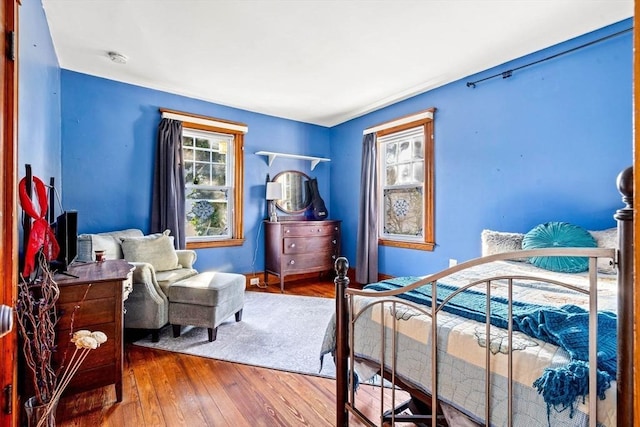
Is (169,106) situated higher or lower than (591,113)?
higher

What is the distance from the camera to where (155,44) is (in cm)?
254

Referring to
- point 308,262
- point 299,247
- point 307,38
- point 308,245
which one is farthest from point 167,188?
point 307,38

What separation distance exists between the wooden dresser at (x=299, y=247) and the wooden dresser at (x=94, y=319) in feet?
7.56

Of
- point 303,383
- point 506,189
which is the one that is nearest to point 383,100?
point 506,189

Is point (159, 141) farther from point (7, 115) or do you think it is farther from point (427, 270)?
point (427, 270)

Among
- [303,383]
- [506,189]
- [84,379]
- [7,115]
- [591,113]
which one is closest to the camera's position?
[7,115]

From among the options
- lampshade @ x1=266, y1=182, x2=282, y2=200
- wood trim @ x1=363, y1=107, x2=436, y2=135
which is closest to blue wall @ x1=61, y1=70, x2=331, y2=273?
lampshade @ x1=266, y1=182, x2=282, y2=200

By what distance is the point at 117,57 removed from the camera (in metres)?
2.73

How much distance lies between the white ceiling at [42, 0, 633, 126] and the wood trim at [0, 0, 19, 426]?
1.22 meters

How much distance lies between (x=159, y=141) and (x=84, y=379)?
255cm

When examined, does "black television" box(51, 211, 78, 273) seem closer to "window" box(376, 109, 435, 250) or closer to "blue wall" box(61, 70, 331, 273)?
"blue wall" box(61, 70, 331, 273)

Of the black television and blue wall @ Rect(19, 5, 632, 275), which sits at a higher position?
blue wall @ Rect(19, 5, 632, 275)

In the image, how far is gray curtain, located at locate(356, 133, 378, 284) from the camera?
4066 millimetres

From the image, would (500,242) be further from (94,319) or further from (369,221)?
(94,319)
